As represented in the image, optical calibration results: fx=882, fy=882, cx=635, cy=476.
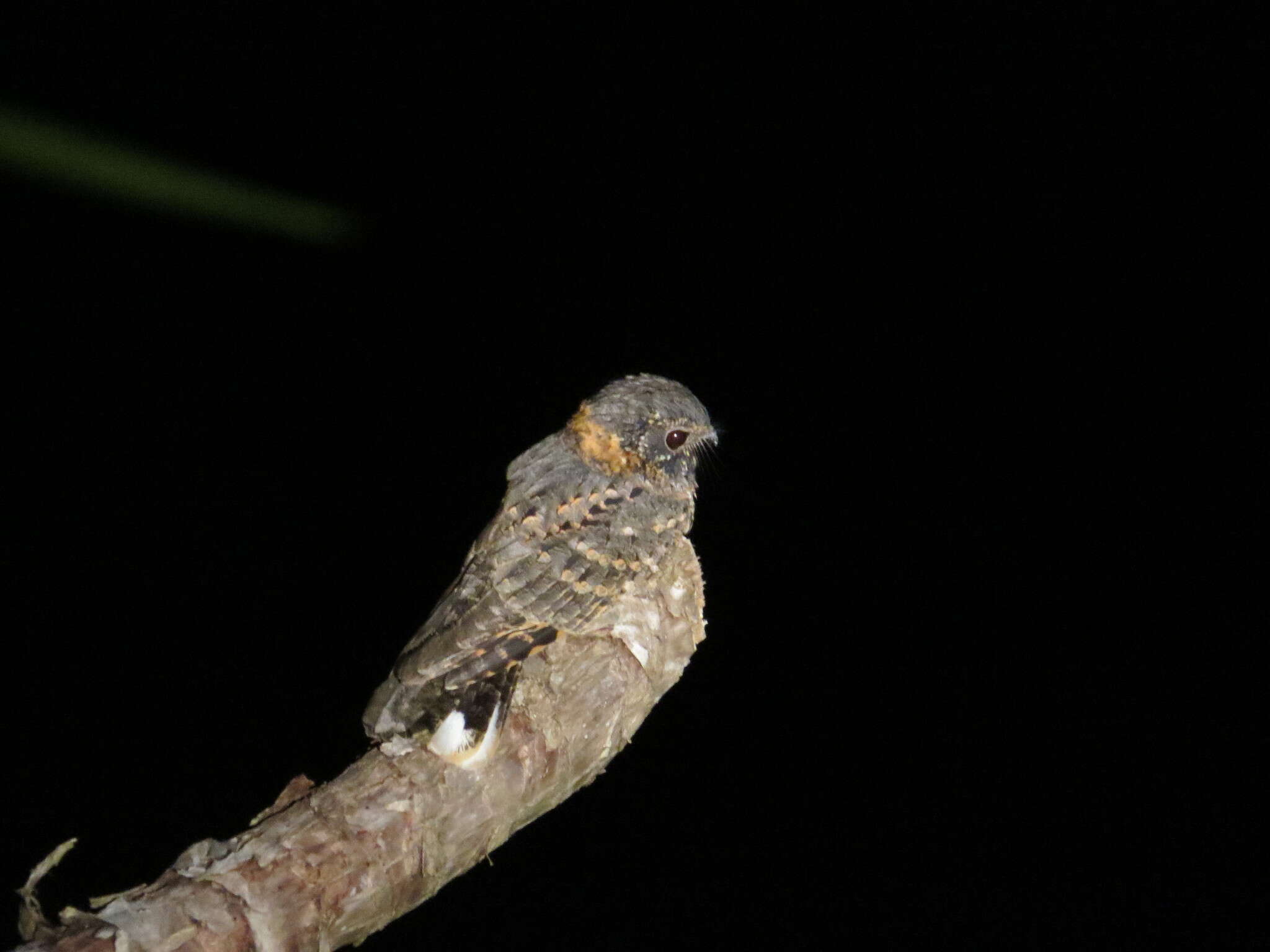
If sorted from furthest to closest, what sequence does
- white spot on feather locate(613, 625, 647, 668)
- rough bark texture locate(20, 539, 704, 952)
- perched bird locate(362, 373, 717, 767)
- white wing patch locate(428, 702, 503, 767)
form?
1. white spot on feather locate(613, 625, 647, 668)
2. perched bird locate(362, 373, 717, 767)
3. white wing patch locate(428, 702, 503, 767)
4. rough bark texture locate(20, 539, 704, 952)

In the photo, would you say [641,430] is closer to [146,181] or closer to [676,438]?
[676,438]

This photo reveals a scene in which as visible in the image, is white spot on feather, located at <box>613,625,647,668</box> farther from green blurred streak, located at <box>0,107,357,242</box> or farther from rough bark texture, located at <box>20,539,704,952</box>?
green blurred streak, located at <box>0,107,357,242</box>

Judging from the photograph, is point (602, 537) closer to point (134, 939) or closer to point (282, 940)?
point (282, 940)

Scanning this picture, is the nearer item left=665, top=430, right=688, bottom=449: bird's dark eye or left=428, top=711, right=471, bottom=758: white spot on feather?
left=428, top=711, right=471, bottom=758: white spot on feather

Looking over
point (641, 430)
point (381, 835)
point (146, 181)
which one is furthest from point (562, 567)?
point (146, 181)

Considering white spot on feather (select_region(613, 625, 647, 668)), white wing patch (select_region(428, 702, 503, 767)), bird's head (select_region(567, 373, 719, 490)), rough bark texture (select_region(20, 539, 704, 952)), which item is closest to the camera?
rough bark texture (select_region(20, 539, 704, 952))

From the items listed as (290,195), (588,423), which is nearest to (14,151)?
(290,195)

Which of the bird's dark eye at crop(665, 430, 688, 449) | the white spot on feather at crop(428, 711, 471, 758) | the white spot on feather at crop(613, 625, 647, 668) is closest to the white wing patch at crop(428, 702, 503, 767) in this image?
the white spot on feather at crop(428, 711, 471, 758)
